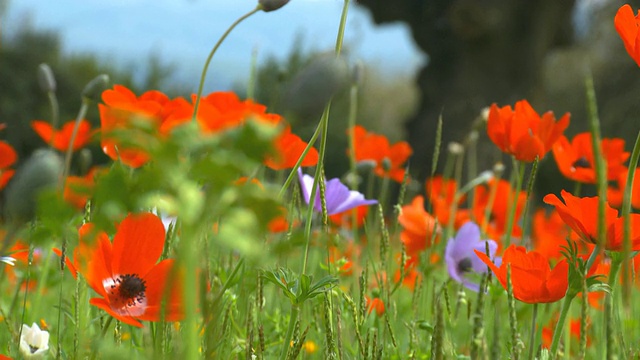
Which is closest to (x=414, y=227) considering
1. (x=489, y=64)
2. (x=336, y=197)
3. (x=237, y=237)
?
(x=336, y=197)

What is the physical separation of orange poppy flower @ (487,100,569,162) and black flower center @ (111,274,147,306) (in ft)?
2.02

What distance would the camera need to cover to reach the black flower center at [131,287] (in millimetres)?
733

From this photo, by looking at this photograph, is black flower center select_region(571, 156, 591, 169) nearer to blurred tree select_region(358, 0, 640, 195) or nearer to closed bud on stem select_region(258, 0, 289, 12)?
closed bud on stem select_region(258, 0, 289, 12)

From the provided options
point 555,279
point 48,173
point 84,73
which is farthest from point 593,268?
point 84,73

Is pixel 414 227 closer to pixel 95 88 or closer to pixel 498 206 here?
pixel 498 206

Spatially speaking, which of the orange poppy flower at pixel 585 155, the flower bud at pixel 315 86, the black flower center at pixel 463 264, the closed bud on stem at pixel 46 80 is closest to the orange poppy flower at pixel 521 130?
the orange poppy flower at pixel 585 155

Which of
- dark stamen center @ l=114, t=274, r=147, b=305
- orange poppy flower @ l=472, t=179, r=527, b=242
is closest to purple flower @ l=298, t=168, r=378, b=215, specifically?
dark stamen center @ l=114, t=274, r=147, b=305

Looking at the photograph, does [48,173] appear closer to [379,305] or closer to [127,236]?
Result: [127,236]

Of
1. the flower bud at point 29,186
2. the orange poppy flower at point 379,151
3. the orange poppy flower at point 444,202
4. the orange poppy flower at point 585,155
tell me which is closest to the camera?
the flower bud at point 29,186

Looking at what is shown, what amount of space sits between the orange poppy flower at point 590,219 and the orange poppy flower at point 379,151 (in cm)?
116

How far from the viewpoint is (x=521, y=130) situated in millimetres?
1122

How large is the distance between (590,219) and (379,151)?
4.43 ft

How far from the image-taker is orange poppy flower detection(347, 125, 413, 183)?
1.98 m

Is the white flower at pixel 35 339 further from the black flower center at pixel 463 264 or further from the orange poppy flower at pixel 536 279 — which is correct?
the black flower center at pixel 463 264
